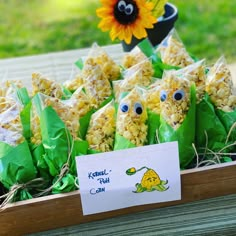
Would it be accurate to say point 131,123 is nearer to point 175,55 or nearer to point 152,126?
point 152,126

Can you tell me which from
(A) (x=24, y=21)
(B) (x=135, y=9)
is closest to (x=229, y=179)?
(B) (x=135, y=9)

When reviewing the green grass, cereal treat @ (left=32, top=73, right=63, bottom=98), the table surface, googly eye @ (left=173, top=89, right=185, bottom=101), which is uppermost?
the green grass

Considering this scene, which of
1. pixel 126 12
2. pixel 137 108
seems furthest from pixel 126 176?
pixel 126 12

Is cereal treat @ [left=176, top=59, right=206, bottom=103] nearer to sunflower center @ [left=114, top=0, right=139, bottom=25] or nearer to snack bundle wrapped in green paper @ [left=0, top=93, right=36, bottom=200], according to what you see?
sunflower center @ [left=114, top=0, right=139, bottom=25]

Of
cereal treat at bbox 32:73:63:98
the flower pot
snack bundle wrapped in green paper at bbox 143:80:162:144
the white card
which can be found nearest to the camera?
the white card

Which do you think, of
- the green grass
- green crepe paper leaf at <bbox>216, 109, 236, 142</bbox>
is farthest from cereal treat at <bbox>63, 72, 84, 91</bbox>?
the green grass

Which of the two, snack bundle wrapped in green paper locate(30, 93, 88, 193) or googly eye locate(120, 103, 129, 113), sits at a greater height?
googly eye locate(120, 103, 129, 113)

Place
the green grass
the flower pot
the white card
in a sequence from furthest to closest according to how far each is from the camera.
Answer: the green grass
the flower pot
the white card

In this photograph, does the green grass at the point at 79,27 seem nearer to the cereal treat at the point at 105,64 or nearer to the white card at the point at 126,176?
the cereal treat at the point at 105,64

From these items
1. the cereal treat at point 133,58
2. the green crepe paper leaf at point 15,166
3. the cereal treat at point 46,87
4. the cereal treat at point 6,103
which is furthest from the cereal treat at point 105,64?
the green crepe paper leaf at point 15,166
